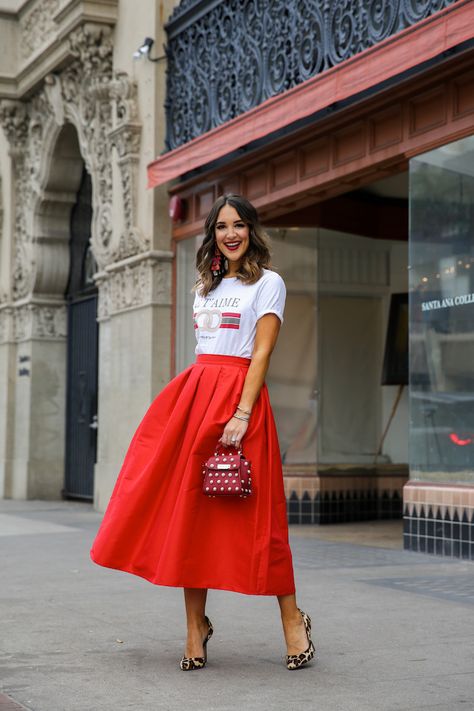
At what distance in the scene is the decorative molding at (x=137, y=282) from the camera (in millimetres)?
14023

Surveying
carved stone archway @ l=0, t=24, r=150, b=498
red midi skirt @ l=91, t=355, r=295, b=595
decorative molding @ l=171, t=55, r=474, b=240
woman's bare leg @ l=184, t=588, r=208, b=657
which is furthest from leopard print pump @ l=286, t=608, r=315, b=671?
carved stone archway @ l=0, t=24, r=150, b=498

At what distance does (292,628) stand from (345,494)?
8.19 metres

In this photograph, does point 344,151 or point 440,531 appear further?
point 344,151

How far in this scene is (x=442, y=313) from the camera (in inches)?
367

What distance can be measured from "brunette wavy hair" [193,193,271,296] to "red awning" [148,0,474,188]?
144 inches

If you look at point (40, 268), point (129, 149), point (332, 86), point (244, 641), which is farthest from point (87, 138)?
point (244, 641)

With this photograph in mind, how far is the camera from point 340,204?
520 inches

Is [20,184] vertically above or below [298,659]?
above

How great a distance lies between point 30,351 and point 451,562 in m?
11.0

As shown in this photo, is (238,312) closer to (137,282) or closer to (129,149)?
(137,282)

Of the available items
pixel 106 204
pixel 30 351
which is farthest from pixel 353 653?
pixel 30 351

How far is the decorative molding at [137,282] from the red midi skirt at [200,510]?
9.03 metres

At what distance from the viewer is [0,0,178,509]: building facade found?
46.7 feet

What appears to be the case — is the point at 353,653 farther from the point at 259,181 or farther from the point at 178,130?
the point at 178,130
